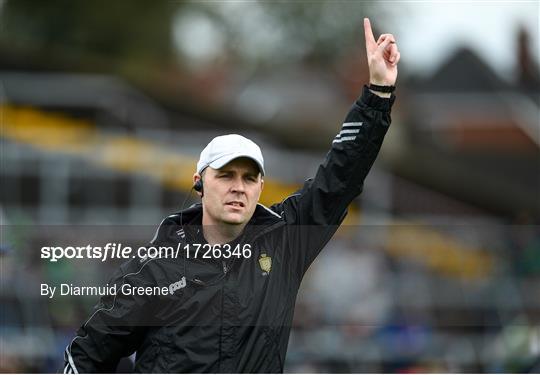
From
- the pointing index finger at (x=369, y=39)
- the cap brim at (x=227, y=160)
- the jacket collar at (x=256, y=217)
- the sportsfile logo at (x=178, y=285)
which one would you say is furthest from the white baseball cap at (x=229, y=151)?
the pointing index finger at (x=369, y=39)

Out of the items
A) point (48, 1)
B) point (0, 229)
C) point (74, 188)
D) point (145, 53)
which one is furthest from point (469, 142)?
point (0, 229)

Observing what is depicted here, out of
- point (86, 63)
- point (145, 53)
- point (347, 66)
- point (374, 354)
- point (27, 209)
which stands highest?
point (347, 66)

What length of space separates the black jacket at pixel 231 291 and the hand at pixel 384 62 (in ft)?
0.24

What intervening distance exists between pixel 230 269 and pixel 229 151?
0.42 metres

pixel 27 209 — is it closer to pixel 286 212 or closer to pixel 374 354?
pixel 374 354

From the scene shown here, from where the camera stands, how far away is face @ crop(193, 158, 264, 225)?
4.47 m

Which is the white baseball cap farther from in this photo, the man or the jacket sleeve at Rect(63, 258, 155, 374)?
the jacket sleeve at Rect(63, 258, 155, 374)

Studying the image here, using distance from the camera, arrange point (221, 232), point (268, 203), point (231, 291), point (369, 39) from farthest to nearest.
Answer: point (268, 203)
point (369, 39)
point (221, 232)
point (231, 291)

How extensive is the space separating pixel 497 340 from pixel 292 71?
4570cm

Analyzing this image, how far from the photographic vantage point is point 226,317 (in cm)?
440

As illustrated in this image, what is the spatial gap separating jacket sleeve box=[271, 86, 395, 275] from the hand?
0.06m

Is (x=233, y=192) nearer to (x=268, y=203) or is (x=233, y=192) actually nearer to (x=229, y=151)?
(x=229, y=151)

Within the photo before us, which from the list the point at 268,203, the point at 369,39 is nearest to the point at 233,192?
the point at 369,39

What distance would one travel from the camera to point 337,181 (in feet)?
15.0
